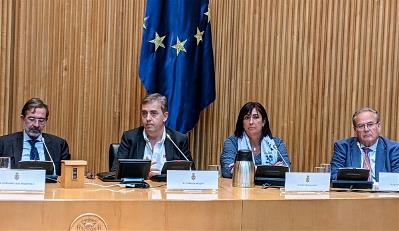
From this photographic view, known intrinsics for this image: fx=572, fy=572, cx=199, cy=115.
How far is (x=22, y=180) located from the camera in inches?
105

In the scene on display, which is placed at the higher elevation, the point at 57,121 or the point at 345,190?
the point at 57,121

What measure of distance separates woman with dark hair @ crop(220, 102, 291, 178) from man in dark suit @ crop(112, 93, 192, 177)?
1.29 ft

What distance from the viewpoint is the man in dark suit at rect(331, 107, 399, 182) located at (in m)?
4.07

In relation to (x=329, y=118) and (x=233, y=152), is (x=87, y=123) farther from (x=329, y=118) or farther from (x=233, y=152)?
(x=329, y=118)

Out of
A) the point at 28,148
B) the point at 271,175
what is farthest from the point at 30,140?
the point at 271,175

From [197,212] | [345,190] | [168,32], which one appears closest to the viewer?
[197,212]

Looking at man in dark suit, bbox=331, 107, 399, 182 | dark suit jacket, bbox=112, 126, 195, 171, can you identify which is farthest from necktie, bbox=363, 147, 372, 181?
dark suit jacket, bbox=112, 126, 195, 171

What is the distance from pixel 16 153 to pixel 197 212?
2.00 m

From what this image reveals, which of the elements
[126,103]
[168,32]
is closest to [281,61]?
[168,32]

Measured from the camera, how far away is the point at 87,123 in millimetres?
4977

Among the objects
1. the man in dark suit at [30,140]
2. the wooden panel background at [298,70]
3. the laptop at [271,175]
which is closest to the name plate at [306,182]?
the laptop at [271,175]

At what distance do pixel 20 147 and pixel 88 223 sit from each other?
1.83 meters

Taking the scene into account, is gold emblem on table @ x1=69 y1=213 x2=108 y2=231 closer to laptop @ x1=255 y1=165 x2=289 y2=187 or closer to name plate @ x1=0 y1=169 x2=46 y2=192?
name plate @ x1=0 y1=169 x2=46 y2=192

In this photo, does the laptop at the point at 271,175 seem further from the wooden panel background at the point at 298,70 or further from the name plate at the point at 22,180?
the wooden panel background at the point at 298,70
